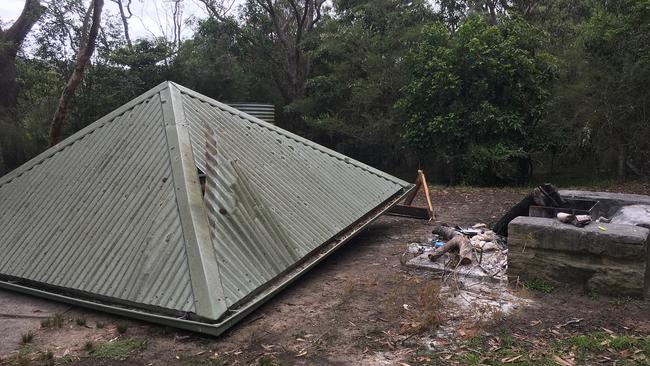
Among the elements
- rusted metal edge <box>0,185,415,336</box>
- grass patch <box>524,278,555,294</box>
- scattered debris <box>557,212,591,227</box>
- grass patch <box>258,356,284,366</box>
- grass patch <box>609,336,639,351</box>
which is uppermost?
scattered debris <box>557,212,591,227</box>

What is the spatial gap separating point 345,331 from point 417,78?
11320 mm

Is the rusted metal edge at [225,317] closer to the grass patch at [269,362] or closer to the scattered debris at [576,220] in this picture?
the grass patch at [269,362]

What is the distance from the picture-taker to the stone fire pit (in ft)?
15.7

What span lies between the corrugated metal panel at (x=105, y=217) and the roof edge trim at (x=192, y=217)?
0.27 ft

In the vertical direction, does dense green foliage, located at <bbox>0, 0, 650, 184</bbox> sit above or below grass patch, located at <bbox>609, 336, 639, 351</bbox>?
above

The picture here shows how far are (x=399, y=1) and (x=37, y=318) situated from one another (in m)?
16.2

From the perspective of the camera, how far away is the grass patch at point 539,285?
512cm

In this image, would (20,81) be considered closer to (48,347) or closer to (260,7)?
(260,7)

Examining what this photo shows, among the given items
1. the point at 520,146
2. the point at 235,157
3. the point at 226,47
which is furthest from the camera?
the point at 226,47

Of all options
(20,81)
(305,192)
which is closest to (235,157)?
(305,192)

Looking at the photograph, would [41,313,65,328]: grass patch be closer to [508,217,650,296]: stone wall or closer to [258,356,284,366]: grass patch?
[258,356,284,366]: grass patch

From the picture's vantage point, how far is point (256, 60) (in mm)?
20125

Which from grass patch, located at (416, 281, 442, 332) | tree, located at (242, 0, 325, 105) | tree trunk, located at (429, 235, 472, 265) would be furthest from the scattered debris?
tree, located at (242, 0, 325, 105)

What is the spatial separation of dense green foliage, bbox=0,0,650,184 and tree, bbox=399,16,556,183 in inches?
1.5
